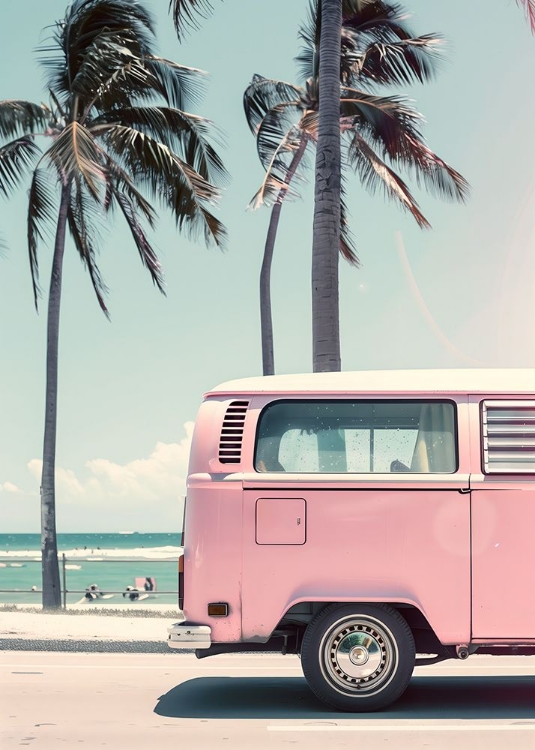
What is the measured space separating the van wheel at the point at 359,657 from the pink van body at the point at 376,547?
5.5 inches

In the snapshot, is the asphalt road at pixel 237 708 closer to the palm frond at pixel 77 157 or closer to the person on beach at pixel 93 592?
the person on beach at pixel 93 592

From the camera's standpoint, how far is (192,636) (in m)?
7.70

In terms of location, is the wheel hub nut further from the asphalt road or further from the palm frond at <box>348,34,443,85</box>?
the palm frond at <box>348,34,443,85</box>

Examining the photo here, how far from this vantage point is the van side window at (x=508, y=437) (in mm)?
7766

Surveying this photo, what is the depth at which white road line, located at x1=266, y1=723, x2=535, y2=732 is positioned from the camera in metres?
7.16

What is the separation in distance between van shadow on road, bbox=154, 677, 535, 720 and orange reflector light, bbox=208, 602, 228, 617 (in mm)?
756

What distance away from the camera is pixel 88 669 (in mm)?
10320

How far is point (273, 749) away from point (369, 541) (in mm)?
1790

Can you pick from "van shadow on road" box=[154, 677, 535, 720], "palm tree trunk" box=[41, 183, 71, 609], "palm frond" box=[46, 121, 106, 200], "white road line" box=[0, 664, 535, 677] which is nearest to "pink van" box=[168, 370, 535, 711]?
"van shadow on road" box=[154, 677, 535, 720]

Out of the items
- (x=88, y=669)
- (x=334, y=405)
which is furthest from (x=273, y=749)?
(x=88, y=669)

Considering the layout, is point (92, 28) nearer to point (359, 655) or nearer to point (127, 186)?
point (127, 186)

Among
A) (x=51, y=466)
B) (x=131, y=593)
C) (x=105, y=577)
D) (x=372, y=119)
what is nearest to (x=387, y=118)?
(x=372, y=119)

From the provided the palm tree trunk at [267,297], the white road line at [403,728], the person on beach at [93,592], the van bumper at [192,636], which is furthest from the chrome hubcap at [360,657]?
the palm tree trunk at [267,297]

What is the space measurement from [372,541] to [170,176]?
42.3 feet
